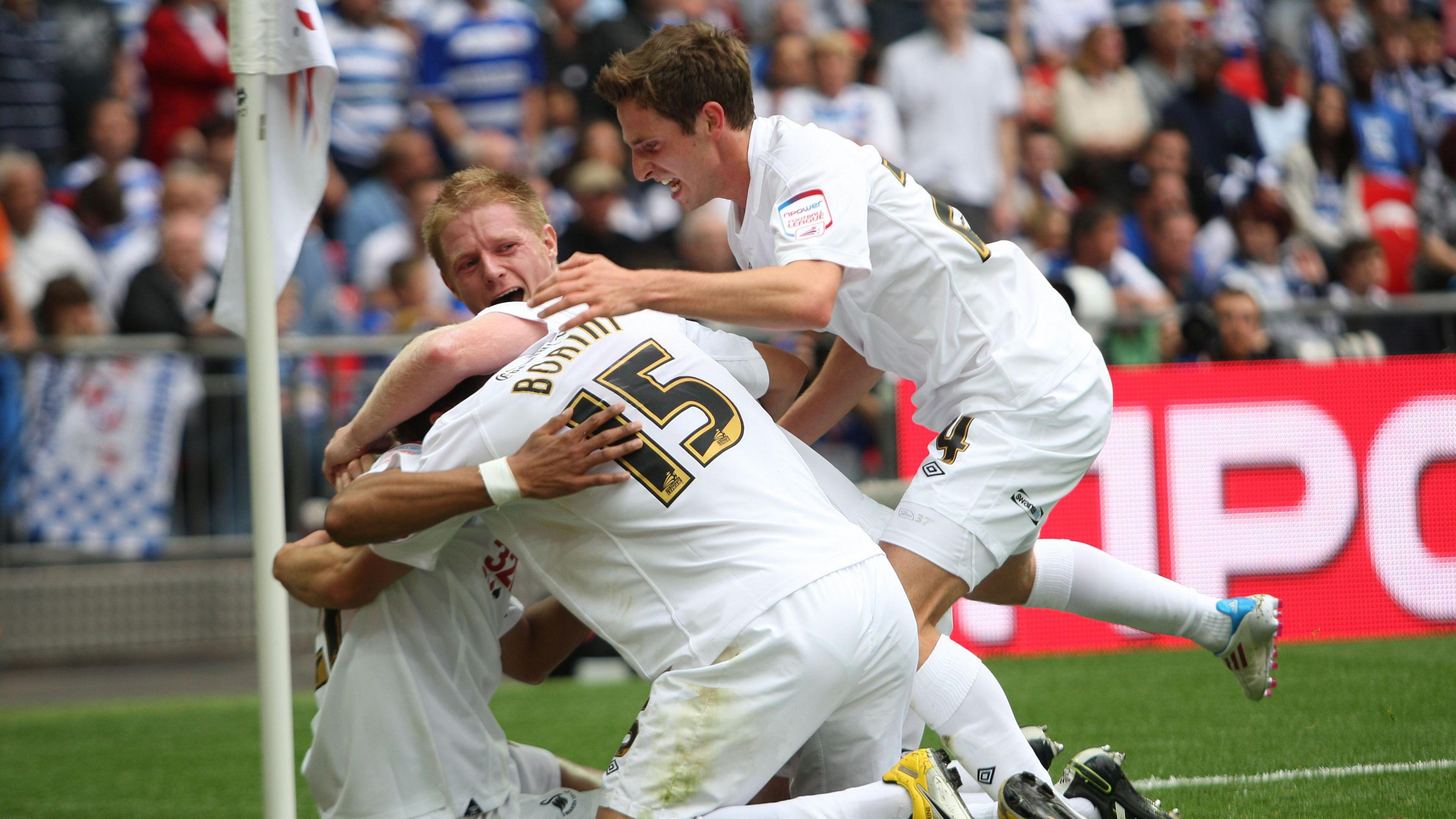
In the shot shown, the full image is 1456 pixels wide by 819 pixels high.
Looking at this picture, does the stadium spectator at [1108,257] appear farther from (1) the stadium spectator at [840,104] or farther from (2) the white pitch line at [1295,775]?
(2) the white pitch line at [1295,775]

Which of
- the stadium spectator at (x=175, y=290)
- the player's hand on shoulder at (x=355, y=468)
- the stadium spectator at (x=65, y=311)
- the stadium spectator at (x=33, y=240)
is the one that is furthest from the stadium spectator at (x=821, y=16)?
the player's hand on shoulder at (x=355, y=468)

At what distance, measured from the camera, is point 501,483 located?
2.98 m

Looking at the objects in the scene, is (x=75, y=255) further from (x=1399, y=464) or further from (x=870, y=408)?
(x=1399, y=464)

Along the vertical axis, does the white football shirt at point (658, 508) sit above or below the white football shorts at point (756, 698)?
above

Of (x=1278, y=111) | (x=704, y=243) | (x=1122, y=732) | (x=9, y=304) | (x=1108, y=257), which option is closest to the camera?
(x=1122, y=732)

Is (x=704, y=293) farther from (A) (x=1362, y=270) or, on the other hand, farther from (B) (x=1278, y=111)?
(B) (x=1278, y=111)

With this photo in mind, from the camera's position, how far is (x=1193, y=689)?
6.04m

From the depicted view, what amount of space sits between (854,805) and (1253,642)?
1.76m

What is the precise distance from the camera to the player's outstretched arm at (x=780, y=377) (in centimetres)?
385

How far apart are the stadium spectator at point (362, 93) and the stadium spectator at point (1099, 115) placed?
509 cm

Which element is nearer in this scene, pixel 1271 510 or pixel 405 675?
pixel 405 675

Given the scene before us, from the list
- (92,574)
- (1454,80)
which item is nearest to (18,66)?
(92,574)

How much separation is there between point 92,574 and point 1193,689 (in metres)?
5.87

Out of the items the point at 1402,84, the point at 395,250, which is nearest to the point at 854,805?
the point at 395,250
